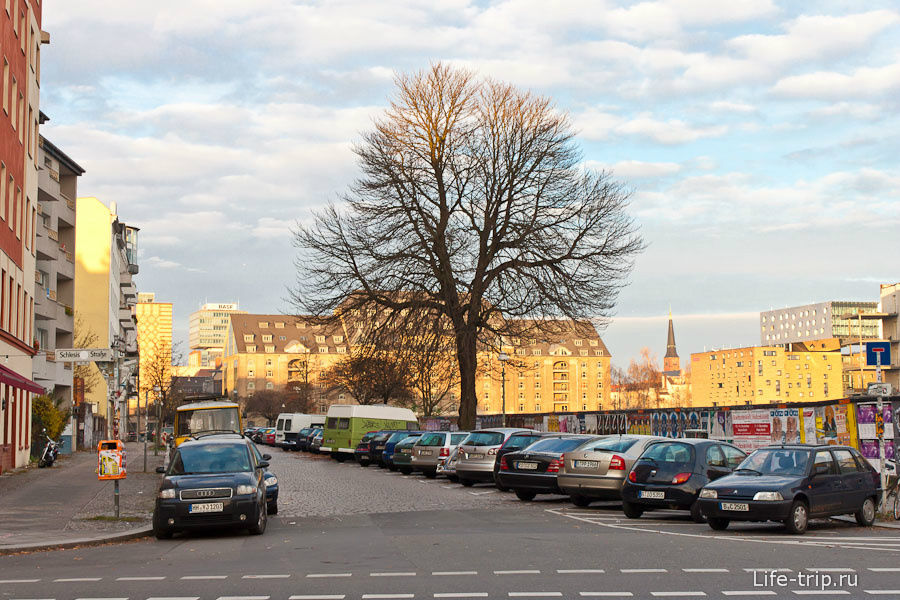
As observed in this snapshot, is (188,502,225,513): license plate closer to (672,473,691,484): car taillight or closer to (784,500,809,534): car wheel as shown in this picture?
(672,473,691,484): car taillight

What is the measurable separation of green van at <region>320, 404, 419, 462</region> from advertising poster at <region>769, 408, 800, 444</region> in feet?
86.9

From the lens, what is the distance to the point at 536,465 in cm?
2384

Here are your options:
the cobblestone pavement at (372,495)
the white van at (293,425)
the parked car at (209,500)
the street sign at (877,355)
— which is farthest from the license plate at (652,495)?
the white van at (293,425)

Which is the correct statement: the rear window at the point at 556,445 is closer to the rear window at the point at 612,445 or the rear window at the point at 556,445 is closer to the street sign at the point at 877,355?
the rear window at the point at 612,445

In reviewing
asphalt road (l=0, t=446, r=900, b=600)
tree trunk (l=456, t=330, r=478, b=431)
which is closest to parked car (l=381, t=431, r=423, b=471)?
tree trunk (l=456, t=330, r=478, b=431)

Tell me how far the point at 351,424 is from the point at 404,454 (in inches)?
565

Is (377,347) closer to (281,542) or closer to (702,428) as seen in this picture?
(702,428)

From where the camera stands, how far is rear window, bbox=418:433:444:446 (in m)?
33.9

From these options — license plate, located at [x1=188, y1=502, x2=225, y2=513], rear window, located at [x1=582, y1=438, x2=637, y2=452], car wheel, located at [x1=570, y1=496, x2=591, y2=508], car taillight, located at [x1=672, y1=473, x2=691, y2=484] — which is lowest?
car wheel, located at [x1=570, y1=496, x2=591, y2=508]

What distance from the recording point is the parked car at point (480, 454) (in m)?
28.1

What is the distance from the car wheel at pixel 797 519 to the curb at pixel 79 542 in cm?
1022

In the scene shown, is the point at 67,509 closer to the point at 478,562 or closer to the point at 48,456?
the point at 478,562

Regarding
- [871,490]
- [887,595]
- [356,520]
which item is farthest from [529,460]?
[887,595]

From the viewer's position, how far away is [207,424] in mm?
39156
